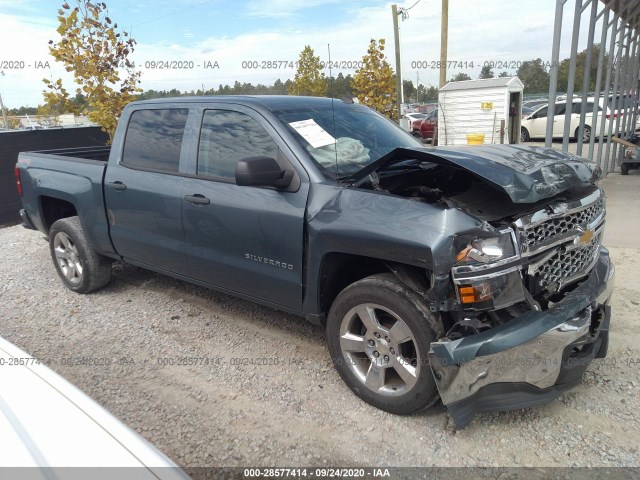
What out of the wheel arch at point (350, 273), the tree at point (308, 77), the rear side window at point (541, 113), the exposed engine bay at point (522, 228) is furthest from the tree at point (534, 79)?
the wheel arch at point (350, 273)

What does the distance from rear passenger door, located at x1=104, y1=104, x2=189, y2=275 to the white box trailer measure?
1278 centimetres

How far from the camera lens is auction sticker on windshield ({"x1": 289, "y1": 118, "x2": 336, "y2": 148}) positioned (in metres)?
3.37

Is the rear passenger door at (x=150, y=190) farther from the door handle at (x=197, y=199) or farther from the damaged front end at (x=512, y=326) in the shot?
the damaged front end at (x=512, y=326)

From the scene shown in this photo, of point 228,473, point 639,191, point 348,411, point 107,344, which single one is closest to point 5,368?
point 228,473

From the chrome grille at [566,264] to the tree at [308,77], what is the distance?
10109 mm

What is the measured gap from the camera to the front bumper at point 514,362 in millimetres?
2451

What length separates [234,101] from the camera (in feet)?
12.0

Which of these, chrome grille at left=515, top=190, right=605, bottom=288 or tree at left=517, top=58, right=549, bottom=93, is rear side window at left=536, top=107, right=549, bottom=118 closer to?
chrome grille at left=515, top=190, right=605, bottom=288

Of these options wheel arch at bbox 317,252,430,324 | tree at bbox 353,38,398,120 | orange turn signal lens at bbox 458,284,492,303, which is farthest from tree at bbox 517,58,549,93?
orange turn signal lens at bbox 458,284,492,303

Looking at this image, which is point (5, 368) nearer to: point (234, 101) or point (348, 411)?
point (348, 411)

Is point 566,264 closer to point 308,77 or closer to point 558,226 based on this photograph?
point 558,226

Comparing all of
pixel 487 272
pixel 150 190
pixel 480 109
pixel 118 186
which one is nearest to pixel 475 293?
pixel 487 272

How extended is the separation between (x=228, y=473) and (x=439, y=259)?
154 centimetres

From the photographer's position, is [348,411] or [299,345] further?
[299,345]
